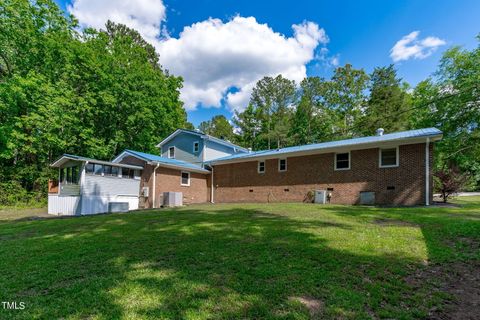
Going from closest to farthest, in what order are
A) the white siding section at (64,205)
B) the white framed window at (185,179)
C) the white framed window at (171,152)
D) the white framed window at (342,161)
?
1. the white framed window at (342,161)
2. the white siding section at (64,205)
3. the white framed window at (185,179)
4. the white framed window at (171,152)

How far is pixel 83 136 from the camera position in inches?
833

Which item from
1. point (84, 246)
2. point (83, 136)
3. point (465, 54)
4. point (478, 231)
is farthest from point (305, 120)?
point (84, 246)

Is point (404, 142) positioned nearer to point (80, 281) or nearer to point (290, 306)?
point (290, 306)

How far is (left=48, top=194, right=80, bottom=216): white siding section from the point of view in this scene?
14898 millimetres

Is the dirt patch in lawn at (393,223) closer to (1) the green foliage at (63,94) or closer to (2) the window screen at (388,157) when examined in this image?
(2) the window screen at (388,157)

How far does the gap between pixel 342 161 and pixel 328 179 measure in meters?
1.37

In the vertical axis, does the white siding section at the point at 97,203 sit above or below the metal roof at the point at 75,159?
below

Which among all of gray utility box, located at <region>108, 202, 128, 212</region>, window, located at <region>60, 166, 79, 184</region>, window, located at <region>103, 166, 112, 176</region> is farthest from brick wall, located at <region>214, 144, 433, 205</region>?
window, located at <region>60, 166, 79, 184</region>

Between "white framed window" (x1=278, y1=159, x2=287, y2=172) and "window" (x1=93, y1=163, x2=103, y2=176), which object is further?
"white framed window" (x1=278, y1=159, x2=287, y2=172)

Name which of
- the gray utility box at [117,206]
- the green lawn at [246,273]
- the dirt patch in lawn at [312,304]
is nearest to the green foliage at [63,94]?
the gray utility box at [117,206]

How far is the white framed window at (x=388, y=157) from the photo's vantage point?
1271 cm

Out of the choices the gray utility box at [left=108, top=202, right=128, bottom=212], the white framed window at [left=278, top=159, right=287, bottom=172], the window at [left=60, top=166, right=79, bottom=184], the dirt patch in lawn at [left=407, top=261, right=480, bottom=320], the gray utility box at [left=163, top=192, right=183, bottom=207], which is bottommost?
the gray utility box at [left=108, top=202, right=128, bottom=212]

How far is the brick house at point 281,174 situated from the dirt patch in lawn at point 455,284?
9433mm

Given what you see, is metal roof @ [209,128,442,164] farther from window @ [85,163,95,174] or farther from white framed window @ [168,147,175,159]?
window @ [85,163,95,174]
